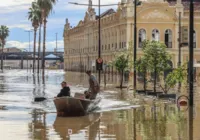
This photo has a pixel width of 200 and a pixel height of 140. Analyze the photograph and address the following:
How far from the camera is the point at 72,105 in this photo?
21.0 m

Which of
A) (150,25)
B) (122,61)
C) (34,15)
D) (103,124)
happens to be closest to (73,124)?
(103,124)

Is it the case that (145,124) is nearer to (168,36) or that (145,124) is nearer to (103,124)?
(103,124)

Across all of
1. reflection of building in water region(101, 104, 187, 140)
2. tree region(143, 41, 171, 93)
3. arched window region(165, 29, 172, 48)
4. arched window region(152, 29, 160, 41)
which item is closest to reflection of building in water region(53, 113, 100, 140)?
reflection of building in water region(101, 104, 187, 140)

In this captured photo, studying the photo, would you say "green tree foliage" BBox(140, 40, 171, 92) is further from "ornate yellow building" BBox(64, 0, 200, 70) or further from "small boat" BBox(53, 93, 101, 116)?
"ornate yellow building" BBox(64, 0, 200, 70)

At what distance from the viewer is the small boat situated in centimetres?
2072

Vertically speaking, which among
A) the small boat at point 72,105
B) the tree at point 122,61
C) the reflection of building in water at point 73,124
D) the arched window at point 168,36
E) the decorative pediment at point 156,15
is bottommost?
the reflection of building in water at point 73,124

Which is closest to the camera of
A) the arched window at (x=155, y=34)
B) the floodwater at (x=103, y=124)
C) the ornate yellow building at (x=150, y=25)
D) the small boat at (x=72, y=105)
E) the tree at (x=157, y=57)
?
the floodwater at (x=103, y=124)

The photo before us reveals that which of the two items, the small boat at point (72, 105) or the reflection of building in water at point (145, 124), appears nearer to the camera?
the reflection of building in water at point (145, 124)

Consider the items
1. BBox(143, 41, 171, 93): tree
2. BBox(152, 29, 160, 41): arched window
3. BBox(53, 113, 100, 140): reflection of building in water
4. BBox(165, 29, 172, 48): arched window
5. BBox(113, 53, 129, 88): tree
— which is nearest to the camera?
BBox(53, 113, 100, 140): reflection of building in water

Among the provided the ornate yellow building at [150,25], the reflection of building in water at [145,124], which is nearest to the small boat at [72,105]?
the reflection of building in water at [145,124]

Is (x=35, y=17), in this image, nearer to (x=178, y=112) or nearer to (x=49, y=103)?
(x=49, y=103)

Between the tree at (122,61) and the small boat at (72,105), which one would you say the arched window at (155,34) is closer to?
the tree at (122,61)

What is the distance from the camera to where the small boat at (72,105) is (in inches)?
Result: 816

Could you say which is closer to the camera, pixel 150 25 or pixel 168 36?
pixel 150 25
